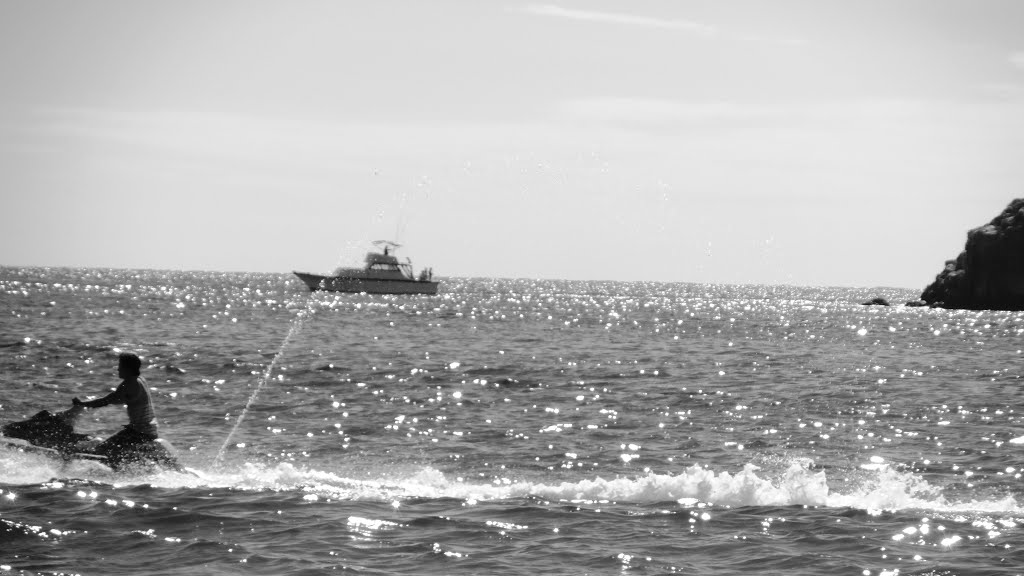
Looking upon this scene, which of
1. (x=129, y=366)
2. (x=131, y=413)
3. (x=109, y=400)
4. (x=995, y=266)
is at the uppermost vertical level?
(x=995, y=266)

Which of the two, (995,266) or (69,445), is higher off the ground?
(995,266)

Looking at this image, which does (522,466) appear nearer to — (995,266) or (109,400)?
(109,400)

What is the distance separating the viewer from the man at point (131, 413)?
53.8 ft

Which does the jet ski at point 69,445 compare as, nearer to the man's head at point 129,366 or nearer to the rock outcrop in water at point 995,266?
the man's head at point 129,366

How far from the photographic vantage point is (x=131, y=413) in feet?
54.5

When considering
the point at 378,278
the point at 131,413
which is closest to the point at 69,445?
the point at 131,413

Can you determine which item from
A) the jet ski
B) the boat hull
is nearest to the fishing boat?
the boat hull

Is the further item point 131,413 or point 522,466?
point 522,466

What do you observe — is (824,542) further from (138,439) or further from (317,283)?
(317,283)

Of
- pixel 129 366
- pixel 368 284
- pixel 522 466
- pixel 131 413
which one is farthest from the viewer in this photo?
pixel 368 284

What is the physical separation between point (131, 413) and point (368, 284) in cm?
10422

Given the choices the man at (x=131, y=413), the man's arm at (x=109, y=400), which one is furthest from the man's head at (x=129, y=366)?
the man's arm at (x=109, y=400)

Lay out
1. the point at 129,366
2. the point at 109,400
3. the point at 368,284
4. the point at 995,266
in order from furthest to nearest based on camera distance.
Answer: the point at 368,284 → the point at 995,266 → the point at 129,366 → the point at 109,400

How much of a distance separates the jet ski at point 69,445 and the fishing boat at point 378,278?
101 metres
